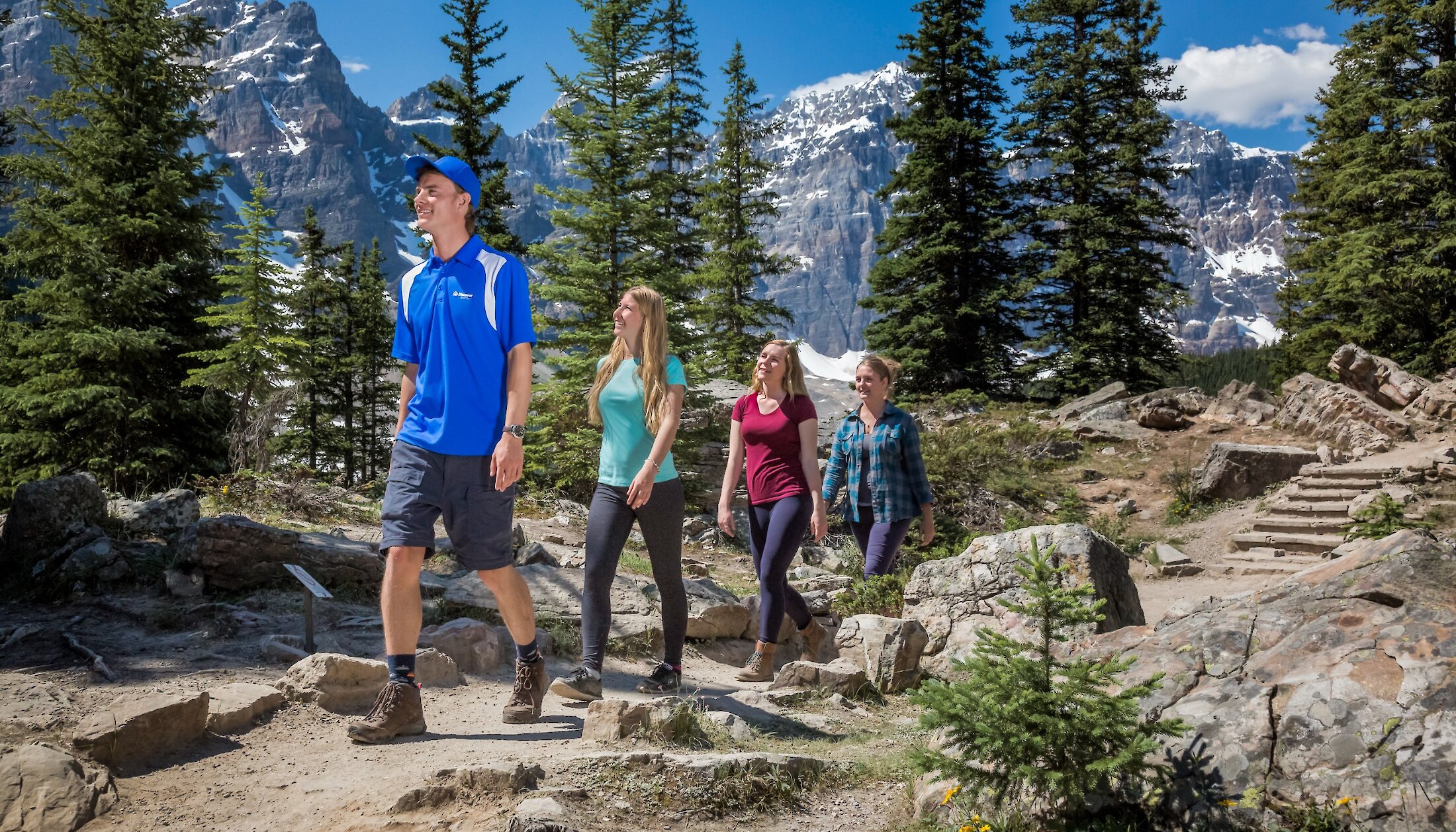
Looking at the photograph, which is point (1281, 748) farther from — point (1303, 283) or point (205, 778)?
point (1303, 283)

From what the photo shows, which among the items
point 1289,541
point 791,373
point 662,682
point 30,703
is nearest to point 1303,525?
point 1289,541

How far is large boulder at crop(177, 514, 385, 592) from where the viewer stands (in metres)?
5.70

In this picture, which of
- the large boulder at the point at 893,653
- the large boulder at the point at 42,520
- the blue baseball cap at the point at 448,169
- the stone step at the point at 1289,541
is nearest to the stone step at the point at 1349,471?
the stone step at the point at 1289,541

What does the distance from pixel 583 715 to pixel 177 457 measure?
40.5 feet

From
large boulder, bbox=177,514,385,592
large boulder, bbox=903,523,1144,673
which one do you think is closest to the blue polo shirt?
large boulder, bbox=177,514,385,592

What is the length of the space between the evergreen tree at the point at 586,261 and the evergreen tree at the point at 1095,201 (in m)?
13.7

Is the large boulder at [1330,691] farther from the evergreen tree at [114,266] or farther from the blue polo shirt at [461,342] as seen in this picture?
the evergreen tree at [114,266]

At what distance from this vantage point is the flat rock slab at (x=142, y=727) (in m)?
3.10

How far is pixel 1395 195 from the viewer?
22.3 m

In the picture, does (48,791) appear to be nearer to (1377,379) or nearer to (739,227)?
(1377,379)

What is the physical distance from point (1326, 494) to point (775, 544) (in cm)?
1215

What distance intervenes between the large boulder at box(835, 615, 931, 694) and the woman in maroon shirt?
68 cm

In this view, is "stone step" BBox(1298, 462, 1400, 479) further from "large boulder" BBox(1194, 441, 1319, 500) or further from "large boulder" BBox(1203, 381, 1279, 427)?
"large boulder" BBox(1203, 381, 1279, 427)

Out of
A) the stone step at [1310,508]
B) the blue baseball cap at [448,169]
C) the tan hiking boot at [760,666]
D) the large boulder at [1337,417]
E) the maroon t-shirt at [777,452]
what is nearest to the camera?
the blue baseball cap at [448,169]
